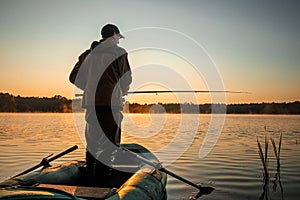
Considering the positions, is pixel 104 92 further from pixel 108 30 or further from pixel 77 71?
pixel 108 30

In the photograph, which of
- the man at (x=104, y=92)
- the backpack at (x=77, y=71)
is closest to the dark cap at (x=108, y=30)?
the man at (x=104, y=92)

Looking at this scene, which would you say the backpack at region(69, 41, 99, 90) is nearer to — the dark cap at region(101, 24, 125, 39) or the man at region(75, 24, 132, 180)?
the man at region(75, 24, 132, 180)

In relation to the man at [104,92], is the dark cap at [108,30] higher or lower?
higher

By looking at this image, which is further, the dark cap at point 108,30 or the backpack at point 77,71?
the backpack at point 77,71

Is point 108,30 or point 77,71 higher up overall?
point 108,30

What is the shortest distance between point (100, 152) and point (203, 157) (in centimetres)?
801

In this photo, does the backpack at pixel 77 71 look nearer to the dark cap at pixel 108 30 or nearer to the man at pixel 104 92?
the man at pixel 104 92

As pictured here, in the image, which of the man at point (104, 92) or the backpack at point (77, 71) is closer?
the man at point (104, 92)

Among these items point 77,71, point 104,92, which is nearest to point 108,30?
point 77,71

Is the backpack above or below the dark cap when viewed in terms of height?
below

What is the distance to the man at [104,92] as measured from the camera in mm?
5535

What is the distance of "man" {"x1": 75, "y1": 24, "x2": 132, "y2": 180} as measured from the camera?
5.54 m

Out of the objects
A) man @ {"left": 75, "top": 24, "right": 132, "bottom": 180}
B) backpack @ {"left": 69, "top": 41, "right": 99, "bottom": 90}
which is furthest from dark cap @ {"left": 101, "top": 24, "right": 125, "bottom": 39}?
backpack @ {"left": 69, "top": 41, "right": 99, "bottom": 90}

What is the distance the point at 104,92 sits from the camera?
5.57 metres
